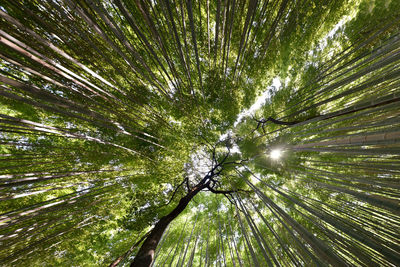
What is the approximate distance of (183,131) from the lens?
13.0 ft

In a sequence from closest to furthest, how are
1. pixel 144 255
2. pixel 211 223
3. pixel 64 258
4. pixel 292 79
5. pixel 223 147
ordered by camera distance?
pixel 144 255, pixel 64 258, pixel 292 79, pixel 211 223, pixel 223 147

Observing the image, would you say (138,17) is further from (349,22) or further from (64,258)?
(64,258)

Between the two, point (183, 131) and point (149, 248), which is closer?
point (149, 248)

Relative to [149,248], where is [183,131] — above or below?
above

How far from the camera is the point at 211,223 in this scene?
13.2 feet

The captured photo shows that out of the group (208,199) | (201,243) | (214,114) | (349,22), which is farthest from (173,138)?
(349,22)

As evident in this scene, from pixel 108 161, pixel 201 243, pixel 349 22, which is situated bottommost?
pixel 201 243

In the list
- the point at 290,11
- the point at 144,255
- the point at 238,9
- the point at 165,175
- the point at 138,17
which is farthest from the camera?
the point at 165,175

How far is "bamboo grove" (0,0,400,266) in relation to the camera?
204 centimetres

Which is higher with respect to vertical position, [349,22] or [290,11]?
[290,11]

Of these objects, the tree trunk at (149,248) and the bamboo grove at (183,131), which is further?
the bamboo grove at (183,131)

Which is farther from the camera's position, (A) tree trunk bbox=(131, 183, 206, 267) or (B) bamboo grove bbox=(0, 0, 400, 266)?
(B) bamboo grove bbox=(0, 0, 400, 266)

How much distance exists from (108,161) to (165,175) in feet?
4.37

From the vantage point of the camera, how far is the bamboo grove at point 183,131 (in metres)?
2.04
